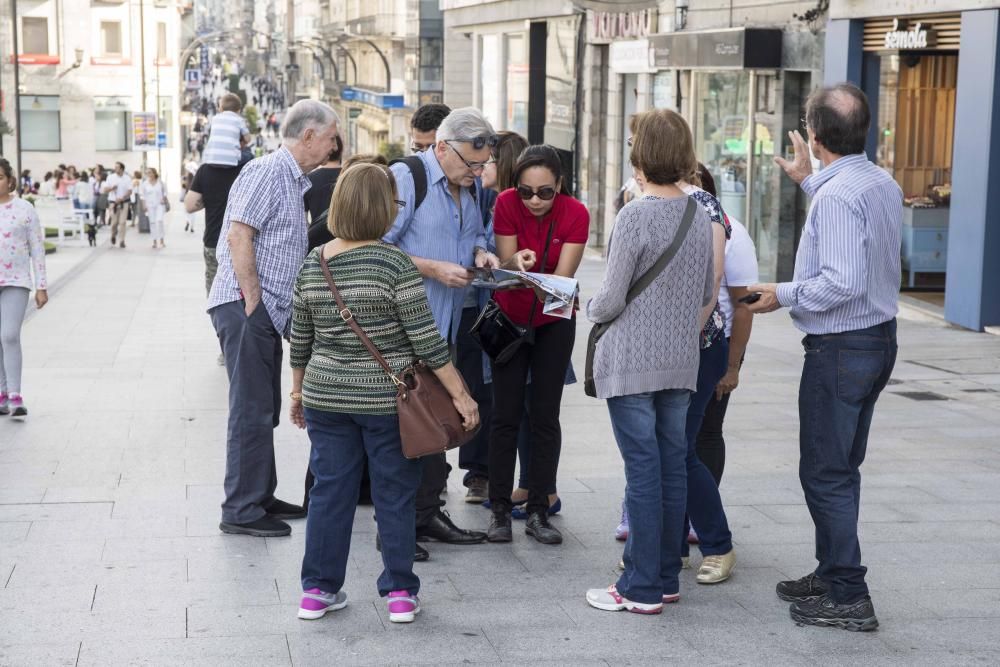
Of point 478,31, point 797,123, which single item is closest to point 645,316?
point 797,123

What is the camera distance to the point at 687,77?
2066cm

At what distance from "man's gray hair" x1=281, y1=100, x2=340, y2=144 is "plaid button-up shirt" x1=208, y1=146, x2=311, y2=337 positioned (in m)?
0.08

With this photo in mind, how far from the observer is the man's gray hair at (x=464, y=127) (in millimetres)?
5953

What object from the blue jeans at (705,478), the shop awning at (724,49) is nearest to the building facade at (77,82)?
the shop awning at (724,49)

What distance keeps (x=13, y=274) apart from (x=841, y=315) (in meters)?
6.24

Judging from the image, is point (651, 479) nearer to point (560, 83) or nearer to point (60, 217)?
point (560, 83)

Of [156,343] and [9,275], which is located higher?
[9,275]

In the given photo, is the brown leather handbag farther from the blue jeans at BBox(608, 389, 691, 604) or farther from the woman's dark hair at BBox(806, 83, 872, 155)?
the woman's dark hair at BBox(806, 83, 872, 155)

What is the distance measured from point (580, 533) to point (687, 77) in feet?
49.5

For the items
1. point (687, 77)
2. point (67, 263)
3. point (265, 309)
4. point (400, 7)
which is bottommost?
point (67, 263)

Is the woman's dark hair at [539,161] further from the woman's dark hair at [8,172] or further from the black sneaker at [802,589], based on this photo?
the woman's dark hair at [8,172]

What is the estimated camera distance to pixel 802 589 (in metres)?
5.43

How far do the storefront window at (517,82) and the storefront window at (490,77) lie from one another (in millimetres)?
629

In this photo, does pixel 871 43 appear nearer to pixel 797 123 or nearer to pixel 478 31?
pixel 797 123
